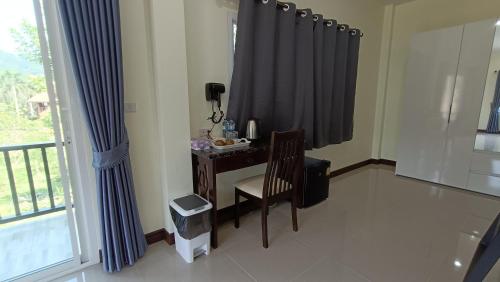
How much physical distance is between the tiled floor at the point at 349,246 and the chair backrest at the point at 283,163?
469mm

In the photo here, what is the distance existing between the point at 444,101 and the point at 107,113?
3977mm

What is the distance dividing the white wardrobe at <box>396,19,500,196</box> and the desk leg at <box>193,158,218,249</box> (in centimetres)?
320

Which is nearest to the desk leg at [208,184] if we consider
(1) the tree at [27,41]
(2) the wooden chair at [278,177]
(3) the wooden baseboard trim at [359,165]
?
→ (2) the wooden chair at [278,177]

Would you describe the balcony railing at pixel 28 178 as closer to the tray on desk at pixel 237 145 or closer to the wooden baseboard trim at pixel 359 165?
the tray on desk at pixel 237 145

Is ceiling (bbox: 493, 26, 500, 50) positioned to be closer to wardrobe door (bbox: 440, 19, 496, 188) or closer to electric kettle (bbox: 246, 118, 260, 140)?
wardrobe door (bbox: 440, 19, 496, 188)

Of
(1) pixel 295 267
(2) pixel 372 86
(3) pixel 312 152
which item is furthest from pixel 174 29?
(2) pixel 372 86

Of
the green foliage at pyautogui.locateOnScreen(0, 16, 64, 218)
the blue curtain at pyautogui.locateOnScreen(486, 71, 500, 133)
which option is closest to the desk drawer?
the green foliage at pyautogui.locateOnScreen(0, 16, 64, 218)

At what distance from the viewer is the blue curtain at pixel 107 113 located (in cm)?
145

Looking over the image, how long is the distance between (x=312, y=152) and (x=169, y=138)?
6.86ft

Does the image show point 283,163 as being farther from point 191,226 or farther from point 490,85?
point 490,85

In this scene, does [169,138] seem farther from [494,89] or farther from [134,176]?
[494,89]

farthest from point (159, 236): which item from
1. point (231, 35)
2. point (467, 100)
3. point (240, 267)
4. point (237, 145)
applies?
point (467, 100)

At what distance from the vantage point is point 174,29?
181 centimetres

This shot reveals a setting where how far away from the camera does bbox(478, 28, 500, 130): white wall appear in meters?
2.80
